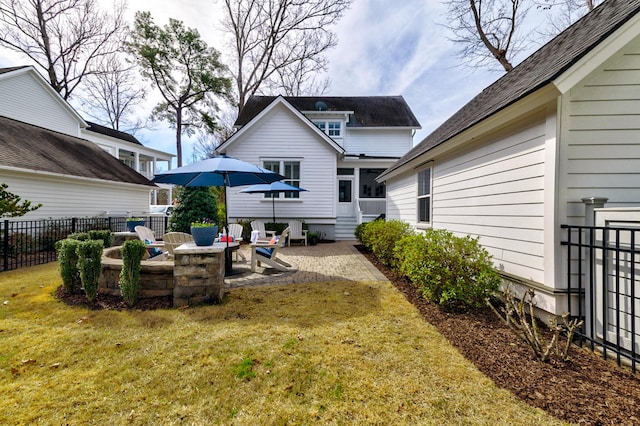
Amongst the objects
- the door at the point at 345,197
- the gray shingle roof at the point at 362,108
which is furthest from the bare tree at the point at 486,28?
the door at the point at 345,197

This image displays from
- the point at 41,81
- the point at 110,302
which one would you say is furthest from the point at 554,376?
the point at 41,81

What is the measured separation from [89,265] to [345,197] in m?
12.6

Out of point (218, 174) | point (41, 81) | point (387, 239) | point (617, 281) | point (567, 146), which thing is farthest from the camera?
Answer: point (41, 81)

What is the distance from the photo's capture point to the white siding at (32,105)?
1344 centimetres

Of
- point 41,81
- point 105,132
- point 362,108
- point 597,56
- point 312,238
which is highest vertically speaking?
point 362,108

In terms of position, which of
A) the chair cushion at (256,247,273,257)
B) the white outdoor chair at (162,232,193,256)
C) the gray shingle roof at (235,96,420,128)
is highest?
the gray shingle roof at (235,96,420,128)

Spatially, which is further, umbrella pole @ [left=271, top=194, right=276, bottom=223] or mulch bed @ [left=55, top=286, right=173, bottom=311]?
umbrella pole @ [left=271, top=194, right=276, bottom=223]

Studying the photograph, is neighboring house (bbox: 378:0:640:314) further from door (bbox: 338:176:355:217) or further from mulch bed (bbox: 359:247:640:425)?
door (bbox: 338:176:355:217)

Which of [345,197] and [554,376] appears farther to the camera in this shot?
[345,197]

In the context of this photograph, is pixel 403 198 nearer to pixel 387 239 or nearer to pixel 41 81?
pixel 387 239

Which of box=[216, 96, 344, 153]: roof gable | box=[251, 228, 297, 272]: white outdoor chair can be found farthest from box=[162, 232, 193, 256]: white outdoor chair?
box=[216, 96, 344, 153]: roof gable

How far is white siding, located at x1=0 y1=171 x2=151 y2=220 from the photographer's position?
10.1 m

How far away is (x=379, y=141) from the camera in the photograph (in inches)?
783

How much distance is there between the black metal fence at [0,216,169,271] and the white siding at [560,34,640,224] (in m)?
11.0
